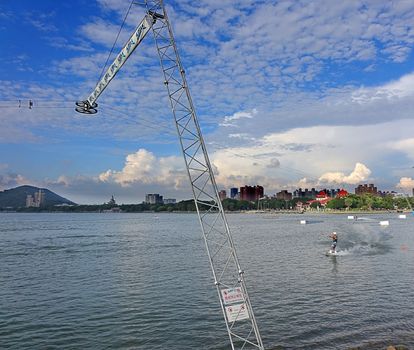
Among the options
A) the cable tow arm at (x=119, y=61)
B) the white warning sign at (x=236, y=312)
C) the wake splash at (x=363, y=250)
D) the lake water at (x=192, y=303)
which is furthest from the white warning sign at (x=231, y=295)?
the wake splash at (x=363, y=250)

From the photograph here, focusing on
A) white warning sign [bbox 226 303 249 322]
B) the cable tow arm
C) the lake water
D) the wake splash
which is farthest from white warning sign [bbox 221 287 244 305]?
the wake splash

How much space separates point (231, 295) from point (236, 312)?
753 mm

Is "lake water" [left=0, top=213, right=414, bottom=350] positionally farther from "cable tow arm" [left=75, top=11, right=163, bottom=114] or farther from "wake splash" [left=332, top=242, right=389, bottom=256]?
"cable tow arm" [left=75, top=11, right=163, bottom=114]

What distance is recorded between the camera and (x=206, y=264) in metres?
53.0

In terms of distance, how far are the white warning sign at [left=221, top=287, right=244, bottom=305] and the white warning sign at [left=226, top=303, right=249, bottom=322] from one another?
0.29m

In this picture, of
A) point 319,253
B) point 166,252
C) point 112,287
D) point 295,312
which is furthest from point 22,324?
point 319,253

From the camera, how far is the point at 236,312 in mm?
15492

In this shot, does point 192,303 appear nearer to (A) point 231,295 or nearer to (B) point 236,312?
(B) point 236,312

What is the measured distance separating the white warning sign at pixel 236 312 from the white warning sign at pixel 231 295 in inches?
11.4

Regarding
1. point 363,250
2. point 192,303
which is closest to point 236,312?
point 192,303

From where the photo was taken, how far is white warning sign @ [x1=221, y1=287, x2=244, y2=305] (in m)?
15.2

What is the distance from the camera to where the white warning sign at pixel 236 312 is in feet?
50.4

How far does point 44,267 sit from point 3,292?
50.0ft

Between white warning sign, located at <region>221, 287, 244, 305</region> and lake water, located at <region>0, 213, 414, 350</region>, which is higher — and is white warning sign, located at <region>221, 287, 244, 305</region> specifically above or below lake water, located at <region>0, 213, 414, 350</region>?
above
